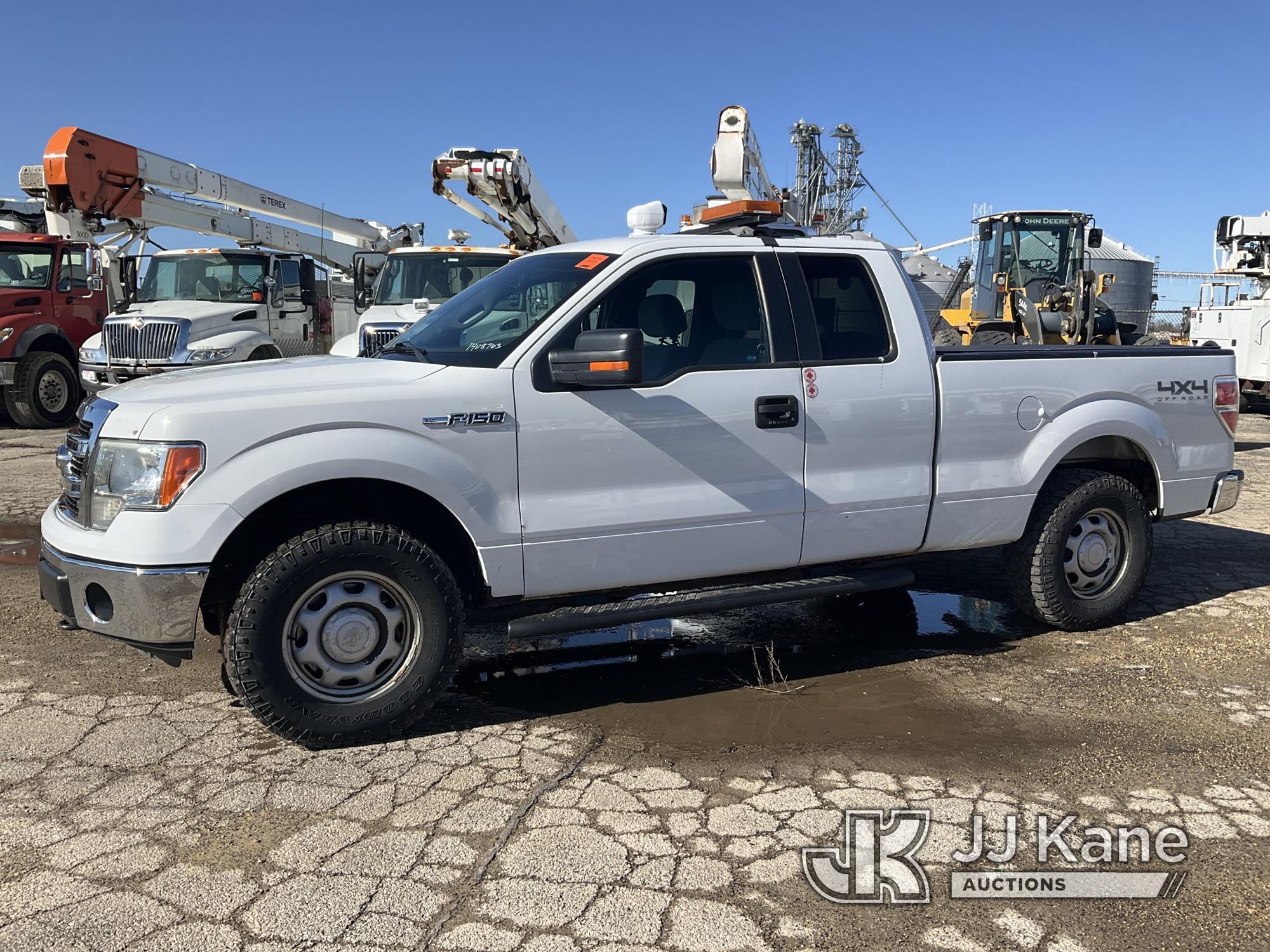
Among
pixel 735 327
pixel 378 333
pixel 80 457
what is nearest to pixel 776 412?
pixel 735 327

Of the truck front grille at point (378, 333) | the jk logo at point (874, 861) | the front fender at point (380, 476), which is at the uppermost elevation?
the truck front grille at point (378, 333)

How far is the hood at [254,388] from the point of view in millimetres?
3691

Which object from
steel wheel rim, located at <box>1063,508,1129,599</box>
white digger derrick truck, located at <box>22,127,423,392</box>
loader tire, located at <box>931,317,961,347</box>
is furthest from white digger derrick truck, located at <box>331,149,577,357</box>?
loader tire, located at <box>931,317,961,347</box>

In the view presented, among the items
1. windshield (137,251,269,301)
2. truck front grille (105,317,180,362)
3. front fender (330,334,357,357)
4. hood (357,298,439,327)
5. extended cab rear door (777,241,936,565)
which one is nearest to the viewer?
extended cab rear door (777,241,936,565)

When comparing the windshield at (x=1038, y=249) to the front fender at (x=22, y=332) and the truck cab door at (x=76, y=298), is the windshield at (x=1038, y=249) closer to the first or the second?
the truck cab door at (x=76, y=298)

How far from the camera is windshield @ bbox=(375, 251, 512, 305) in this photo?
11.8 meters

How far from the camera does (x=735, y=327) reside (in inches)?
178

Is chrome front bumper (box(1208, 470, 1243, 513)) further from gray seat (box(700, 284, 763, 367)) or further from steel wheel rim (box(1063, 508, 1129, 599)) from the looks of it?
gray seat (box(700, 284, 763, 367))

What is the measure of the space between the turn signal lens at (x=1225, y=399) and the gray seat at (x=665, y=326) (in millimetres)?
3131

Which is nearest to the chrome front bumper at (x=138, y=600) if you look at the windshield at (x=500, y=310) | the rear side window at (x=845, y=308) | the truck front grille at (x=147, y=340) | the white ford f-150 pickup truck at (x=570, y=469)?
the white ford f-150 pickup truck at (x=570, y=469)

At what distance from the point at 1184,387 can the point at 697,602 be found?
120 inches

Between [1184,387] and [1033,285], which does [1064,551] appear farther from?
[1033,285]

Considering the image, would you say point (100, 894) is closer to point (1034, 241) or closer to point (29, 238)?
point (29, 238)

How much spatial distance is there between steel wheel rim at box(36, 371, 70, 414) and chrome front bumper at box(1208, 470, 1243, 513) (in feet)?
44.4
